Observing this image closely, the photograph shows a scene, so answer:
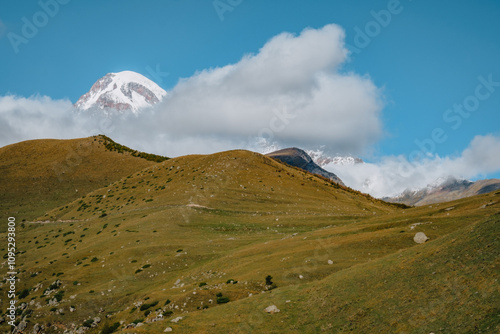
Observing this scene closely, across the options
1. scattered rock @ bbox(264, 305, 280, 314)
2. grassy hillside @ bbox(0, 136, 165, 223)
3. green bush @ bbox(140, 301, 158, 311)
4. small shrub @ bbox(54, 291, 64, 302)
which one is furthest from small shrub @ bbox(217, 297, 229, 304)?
grassy hillside @ bbox(0, 136, 165, 223)

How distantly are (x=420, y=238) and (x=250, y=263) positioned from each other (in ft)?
58.4

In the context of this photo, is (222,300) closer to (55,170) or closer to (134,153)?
(55,170)

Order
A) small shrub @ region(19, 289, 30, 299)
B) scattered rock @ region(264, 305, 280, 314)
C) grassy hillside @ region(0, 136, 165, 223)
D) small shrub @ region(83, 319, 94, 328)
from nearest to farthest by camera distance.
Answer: scattered rock @ region(264, 305, 280, 314) < small shrub @ region(83, 319, 94, 328) < small shrub @ region(19, 289, 30, 299) < grassy hillside @ region(0, 136, 165, 223)

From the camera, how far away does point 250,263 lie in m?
38.8

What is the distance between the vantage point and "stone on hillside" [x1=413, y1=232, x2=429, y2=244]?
3309 cm

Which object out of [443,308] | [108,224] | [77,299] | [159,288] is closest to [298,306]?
[443,308]

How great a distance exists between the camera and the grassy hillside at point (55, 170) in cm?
9819

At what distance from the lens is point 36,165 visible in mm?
118688

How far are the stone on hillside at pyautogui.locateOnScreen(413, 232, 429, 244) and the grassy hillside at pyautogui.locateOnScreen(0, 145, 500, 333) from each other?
61cm

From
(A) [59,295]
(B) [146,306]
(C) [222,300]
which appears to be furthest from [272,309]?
(A) [59,295]

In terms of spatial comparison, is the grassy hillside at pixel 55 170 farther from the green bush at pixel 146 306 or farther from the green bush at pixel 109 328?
the green bush at pixel 146 306

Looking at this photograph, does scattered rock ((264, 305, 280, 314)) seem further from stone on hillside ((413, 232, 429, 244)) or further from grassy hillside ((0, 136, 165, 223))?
grassy hillside ((0, 136, 165, 223))

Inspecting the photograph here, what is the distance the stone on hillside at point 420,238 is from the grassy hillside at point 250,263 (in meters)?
0.61

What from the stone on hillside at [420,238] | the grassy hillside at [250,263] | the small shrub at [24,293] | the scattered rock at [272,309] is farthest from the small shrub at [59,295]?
the stone on hillside at [420,238]
